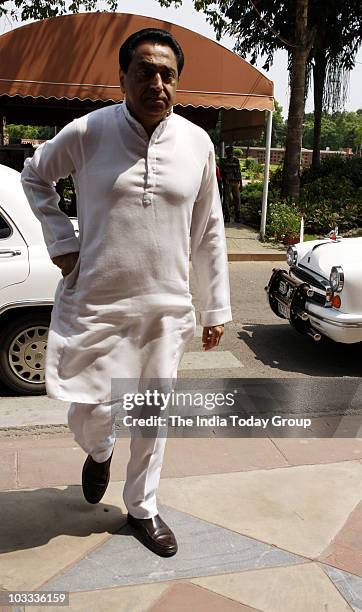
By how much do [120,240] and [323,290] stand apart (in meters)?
3.53

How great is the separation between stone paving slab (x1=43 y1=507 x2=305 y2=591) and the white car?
2.13 m

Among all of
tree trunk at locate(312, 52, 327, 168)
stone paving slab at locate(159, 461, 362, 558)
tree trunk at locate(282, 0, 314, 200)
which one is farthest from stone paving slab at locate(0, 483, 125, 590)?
tree trunk at locate(312, 52, 327, 168)

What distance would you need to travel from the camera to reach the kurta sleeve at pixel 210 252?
276 centimetres

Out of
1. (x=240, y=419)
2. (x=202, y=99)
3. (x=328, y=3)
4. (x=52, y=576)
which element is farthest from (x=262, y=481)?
(x=328, y=3)

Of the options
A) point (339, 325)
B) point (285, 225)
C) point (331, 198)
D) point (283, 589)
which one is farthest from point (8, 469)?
point (331, 198)

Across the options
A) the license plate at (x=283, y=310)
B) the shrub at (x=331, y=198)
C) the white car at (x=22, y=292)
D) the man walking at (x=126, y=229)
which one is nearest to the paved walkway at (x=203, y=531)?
the man walking at (x=126, y=229)

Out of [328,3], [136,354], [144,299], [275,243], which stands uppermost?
[328,3]

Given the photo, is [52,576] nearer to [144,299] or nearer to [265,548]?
[265,548]

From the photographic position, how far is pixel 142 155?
8.27 ft

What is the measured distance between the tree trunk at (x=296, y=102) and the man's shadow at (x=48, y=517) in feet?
42.7

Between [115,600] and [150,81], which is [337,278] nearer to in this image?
[150,81]

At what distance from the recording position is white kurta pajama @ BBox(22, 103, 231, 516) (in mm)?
2512

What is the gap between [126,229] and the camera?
251 cm

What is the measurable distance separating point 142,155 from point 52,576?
1.65m
